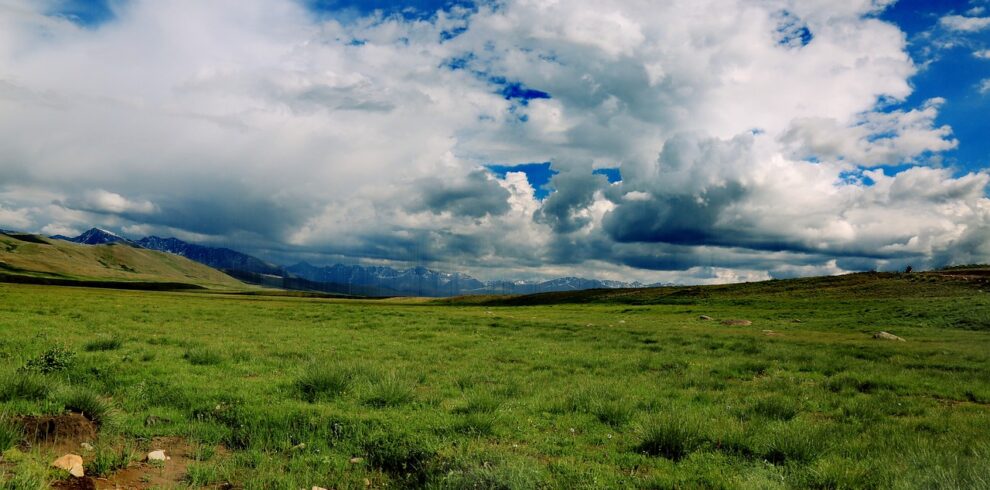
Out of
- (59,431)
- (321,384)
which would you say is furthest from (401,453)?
(59,431)

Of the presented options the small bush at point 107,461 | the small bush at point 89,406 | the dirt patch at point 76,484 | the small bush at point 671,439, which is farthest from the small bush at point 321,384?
the small bush at point 671,439

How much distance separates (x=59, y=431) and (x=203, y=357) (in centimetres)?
891

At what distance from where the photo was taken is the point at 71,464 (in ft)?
23.6

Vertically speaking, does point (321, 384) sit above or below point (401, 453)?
above

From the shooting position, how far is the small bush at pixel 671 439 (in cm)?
927

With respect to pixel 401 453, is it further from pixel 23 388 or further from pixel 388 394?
pixel 23 388

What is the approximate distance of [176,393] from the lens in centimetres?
1216

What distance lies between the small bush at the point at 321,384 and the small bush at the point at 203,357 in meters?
5.68

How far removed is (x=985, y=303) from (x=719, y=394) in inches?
2073

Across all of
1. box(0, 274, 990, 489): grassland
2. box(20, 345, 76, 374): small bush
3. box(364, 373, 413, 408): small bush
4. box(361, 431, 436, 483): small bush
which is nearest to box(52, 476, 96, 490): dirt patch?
box(0, 274, 990, 489): grassland

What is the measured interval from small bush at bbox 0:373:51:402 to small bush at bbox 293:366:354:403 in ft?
17.0

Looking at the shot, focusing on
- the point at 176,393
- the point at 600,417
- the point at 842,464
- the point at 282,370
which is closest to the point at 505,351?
the point at 282,370

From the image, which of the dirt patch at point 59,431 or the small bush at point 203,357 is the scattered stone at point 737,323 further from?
the dirt patch at point 59,431

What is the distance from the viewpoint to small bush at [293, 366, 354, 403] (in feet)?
40.9
